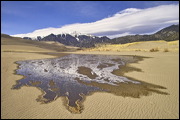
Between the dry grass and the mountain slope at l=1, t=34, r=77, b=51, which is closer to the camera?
the dry grass

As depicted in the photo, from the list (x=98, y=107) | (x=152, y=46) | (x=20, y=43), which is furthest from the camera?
(x=20, y=43)

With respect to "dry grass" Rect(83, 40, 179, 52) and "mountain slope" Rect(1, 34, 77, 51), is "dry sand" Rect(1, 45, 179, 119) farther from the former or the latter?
"mountain slope" Rect(1, 34, 77, 51)

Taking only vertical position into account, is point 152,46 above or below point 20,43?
below

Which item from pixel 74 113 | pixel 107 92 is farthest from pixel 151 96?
pixel 74 113

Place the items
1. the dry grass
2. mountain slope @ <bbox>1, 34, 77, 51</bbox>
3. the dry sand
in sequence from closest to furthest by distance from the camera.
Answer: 1. the dry sand
2. the dry grass
3. mountain slope @ <bbox>1, 34, 77, 51</bbox>

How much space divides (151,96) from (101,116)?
4467mm

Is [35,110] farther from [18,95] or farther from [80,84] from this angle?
[80,84]

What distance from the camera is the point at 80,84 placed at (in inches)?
510

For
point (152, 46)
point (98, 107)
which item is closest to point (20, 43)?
point (152, 46)

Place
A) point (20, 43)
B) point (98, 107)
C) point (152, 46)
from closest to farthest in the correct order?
point (98, 107)
point (152, 46)
point (20, 43)

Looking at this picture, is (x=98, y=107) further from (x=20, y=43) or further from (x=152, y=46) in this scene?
(x=20, y=43)

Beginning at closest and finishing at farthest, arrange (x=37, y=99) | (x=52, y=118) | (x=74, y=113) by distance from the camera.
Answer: (x=52, y=118) → (x=74, y=113) → (x=37, y=99)

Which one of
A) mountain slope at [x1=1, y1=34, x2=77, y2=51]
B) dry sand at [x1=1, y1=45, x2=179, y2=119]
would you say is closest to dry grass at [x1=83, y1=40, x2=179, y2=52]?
dry sand at [x1=1, y1=45, x2=179, y2=119]

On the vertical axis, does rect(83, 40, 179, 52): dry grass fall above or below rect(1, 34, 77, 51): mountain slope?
below
